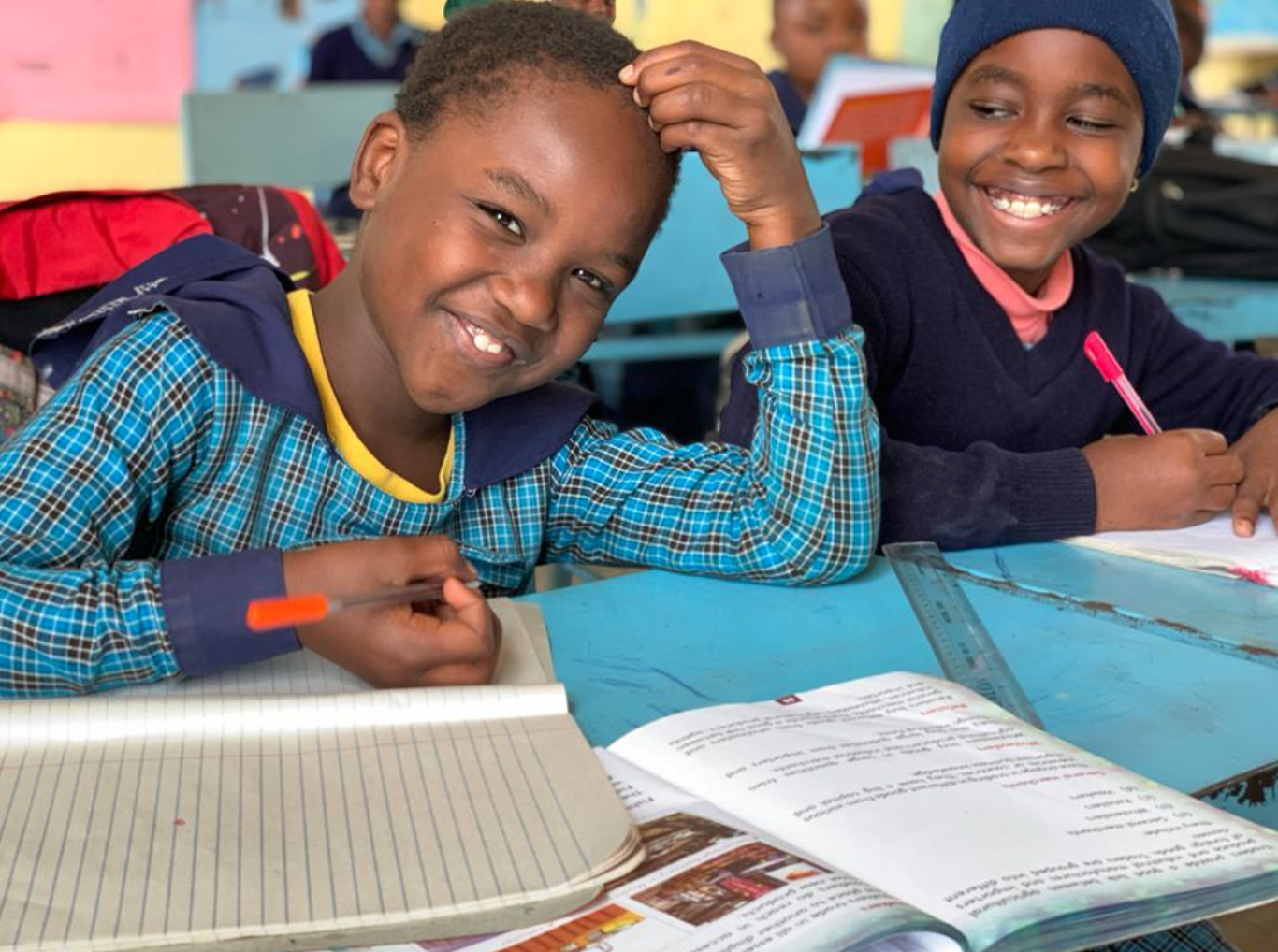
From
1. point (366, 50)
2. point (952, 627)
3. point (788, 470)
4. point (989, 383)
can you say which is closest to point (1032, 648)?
point (952, 627)

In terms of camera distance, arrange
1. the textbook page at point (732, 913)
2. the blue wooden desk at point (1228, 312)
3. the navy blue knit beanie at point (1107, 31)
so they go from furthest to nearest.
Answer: the blue wooden desk at point (1228, 312) < the navy blue knit beanie at point (1107, 31) < the textbook page at point (732, 913)

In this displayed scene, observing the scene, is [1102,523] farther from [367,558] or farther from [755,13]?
[755,13]

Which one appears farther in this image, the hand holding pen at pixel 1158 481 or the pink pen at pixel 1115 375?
the pink pen at pixel 1115 375

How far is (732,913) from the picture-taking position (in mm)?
537

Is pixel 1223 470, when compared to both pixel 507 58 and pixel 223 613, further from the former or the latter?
pixel 223 613

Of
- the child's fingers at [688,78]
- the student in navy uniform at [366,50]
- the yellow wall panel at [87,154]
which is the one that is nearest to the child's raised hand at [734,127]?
the child's fingers at [688,78]

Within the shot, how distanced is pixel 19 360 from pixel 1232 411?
1.19 meters

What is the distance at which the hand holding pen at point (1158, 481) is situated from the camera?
1216 millimetres

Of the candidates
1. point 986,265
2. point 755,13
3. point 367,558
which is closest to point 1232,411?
point 986,265

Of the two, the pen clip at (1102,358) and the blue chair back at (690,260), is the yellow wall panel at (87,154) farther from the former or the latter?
the pen clip at (1102,358)

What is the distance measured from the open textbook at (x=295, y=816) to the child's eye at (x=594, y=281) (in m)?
0.32

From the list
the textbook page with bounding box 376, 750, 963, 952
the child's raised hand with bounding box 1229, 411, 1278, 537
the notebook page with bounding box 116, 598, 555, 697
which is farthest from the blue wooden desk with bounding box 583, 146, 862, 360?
→ the textbook page with bounding box 376, 750, 963, 952

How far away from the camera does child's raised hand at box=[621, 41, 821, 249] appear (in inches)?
38.9

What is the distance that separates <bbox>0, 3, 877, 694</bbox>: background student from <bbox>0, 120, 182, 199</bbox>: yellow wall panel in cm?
372
